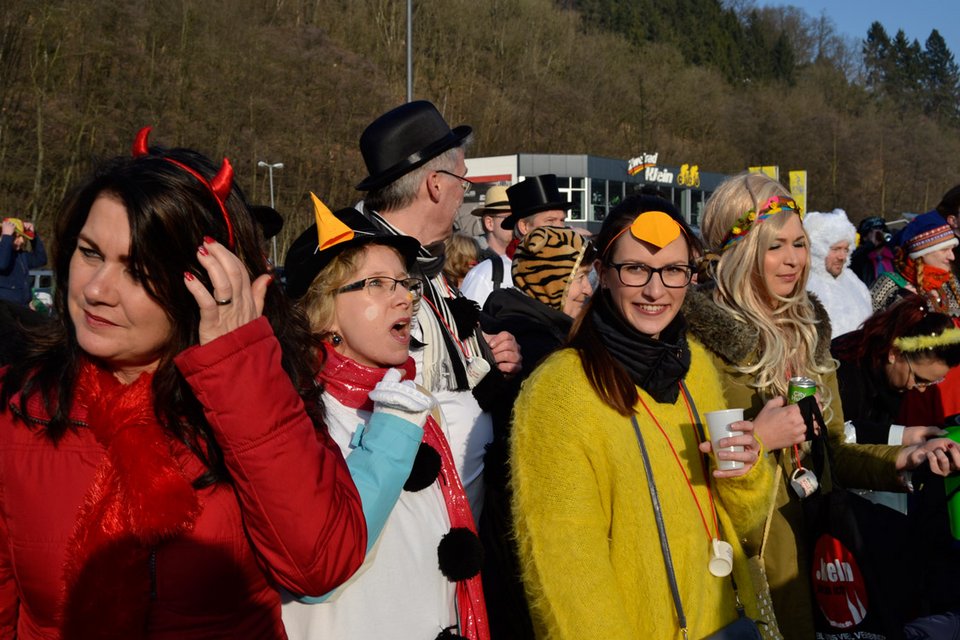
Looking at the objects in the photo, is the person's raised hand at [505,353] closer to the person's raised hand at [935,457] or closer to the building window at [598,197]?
the person's raised hand at [935,457]

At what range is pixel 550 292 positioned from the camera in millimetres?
4156

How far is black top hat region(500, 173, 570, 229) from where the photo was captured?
6.84 m

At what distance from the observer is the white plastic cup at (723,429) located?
2.40m

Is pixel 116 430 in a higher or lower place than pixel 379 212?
lower

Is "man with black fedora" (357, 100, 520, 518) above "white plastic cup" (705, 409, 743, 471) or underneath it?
above

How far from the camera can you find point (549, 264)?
4211 millimetres

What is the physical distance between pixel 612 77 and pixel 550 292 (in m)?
67.4

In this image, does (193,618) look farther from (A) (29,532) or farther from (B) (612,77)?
(B) (612,77)

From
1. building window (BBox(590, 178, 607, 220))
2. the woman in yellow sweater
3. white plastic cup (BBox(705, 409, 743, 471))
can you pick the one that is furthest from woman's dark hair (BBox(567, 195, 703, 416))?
building window (BBox(590, 178, 607, 220))

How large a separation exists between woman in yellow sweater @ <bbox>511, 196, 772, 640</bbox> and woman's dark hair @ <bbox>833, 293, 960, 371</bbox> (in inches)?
85.9

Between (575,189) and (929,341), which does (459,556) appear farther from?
(575,189)

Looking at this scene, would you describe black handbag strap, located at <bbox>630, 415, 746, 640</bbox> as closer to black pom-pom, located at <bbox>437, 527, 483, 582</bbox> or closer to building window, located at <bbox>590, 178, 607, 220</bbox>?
black pom-pom, located at <bbox>437, 527, 483, 582</bbox>

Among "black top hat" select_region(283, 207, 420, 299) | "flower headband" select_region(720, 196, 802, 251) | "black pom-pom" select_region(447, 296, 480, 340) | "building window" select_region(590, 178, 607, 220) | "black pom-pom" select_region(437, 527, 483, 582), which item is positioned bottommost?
"black pom-pom" select_region(437, 527, 483, 582)

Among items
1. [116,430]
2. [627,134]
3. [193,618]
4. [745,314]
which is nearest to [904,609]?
[745,314]
